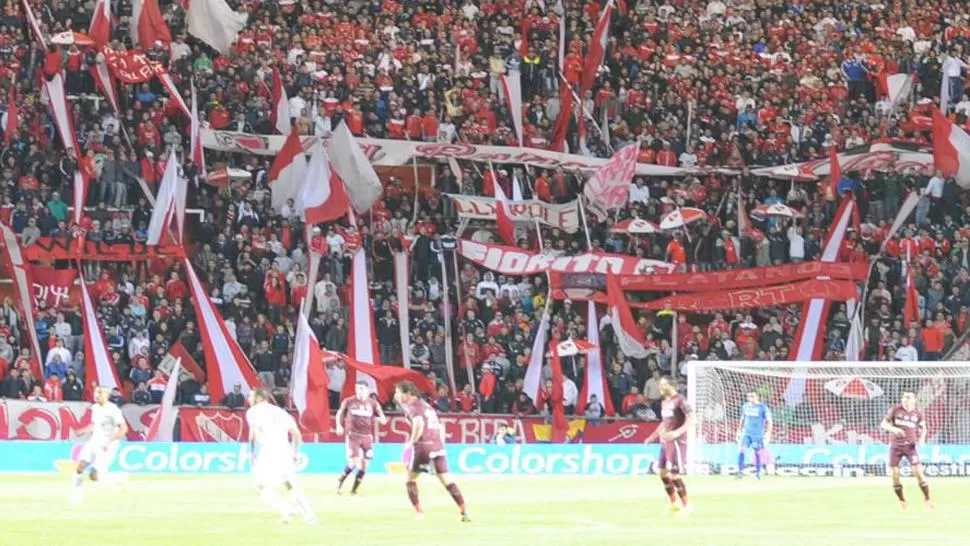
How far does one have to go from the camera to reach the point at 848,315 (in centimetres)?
4916

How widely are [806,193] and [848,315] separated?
501 cm

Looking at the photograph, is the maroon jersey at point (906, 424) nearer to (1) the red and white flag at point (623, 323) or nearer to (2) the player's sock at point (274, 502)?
(2) the player's sock at point (274, 502)

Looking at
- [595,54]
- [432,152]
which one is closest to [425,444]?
[432,152]

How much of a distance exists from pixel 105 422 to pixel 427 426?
759 cm

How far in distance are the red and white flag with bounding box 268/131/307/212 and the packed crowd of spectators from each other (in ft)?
2.74

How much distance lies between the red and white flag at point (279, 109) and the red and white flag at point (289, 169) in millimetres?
1416

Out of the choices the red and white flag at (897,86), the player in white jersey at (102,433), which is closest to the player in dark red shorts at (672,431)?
the player in white jersey at (102,433)

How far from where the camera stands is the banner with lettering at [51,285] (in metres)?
45.6

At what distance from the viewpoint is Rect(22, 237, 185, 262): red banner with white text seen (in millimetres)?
45219

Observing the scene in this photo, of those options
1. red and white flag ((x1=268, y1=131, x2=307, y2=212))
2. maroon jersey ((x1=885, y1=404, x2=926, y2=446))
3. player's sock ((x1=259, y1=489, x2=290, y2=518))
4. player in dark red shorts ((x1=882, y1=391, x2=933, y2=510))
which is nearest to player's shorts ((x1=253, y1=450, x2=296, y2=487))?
player's sock ((x1=259, y1=489, x2=290, y2=518))

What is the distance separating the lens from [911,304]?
159 ft

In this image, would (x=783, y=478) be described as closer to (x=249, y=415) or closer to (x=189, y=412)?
(x=189, y=412)

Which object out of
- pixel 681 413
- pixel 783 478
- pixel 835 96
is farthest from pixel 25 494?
pixel 835 96

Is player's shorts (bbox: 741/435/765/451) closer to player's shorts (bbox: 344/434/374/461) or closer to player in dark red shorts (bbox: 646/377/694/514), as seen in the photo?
player's shorts (bbox: 344/434/374/461)
